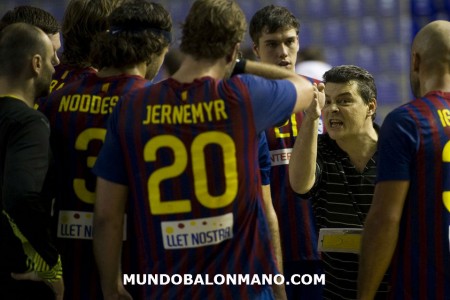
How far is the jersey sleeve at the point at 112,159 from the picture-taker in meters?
3.10

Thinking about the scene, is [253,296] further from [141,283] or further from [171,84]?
[171,84]

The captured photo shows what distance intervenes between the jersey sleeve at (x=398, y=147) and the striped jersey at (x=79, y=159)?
0.93 metres

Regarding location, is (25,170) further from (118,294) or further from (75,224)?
(118,294)

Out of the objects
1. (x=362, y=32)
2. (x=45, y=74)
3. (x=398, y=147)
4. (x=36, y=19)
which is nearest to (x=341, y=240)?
(x=398, y=147)

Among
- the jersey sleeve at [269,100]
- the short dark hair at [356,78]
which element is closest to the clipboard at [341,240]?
the short dark hair at [356,78]

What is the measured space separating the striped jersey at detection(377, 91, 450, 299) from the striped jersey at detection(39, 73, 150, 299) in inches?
38.1

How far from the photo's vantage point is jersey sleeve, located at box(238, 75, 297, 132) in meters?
3.07

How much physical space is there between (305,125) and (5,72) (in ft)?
4.32

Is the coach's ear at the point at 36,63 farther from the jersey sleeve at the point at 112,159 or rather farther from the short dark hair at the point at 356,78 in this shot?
the short dark hair at the point at 356,78

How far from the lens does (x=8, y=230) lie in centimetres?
331

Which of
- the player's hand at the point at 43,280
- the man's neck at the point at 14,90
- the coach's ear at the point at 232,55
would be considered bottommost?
the player's hand at the point at 43,280

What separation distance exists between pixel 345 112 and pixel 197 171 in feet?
5.23

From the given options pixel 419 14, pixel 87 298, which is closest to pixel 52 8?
pixel 419 14

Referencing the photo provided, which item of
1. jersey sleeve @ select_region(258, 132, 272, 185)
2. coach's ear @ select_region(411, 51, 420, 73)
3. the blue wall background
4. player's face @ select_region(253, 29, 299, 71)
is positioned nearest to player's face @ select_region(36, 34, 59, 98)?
jersey sleeve @ select_region(258, 132, 272, 185)
